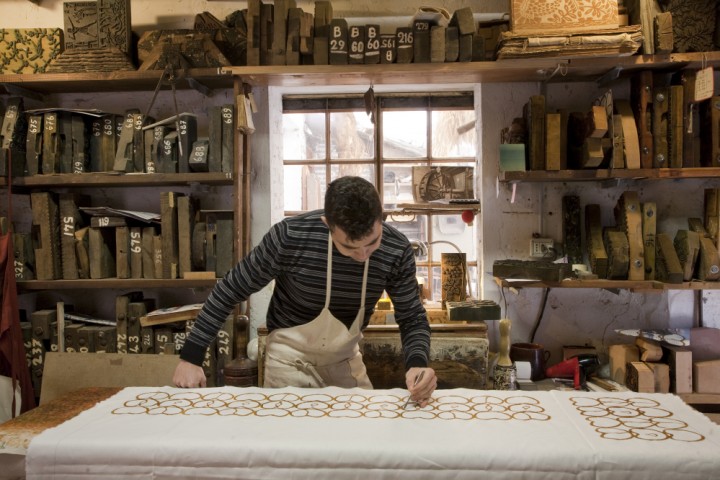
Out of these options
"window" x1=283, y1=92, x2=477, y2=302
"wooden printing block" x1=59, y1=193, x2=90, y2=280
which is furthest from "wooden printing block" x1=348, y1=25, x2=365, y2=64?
"wooden printing block" x1=59, y1=193, x2=90, y2=280

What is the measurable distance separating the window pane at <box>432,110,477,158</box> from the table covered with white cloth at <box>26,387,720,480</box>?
233 centimetres

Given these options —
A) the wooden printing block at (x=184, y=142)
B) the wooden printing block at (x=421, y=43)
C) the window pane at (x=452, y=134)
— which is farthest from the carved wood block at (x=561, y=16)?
the wooden printing block at (x=184, y=142)

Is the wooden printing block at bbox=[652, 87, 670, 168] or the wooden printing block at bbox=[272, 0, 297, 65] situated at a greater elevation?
the wooden printing block at bbox=[272, 0, 297, 65]

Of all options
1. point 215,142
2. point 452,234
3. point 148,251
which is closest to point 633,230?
point 452,234

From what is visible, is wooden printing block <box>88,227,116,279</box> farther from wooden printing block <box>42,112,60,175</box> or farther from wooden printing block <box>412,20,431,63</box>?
wooden printing block <box>412,20,431,63</box>

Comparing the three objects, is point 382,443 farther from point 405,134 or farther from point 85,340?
point 405,134

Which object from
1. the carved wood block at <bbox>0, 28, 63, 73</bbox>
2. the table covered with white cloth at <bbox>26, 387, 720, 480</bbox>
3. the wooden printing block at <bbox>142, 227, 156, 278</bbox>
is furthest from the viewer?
the carved wood block at <bbox>0, 28, 63, 73</bbox>

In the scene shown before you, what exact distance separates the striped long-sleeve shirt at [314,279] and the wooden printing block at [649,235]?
1.68 metres

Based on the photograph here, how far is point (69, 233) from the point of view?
3.50 m

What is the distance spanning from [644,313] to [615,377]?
0.52m

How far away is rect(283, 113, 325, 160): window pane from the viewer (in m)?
4.04

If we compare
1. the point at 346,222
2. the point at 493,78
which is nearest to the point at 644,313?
the point at 493,78

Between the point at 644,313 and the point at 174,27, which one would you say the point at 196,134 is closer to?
the point at 174,27

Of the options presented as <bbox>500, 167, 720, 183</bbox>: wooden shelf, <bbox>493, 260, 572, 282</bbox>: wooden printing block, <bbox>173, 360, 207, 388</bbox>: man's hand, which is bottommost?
<bbox>173, 360, 207, 388</bbox>: man's hand
